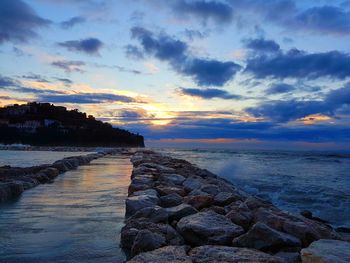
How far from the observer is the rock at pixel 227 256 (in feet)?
12.5

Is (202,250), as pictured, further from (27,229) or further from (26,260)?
(27,229)

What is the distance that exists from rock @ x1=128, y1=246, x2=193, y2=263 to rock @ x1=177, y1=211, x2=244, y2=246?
74cm

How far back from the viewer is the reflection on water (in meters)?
4.48

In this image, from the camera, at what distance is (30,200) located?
8180mm

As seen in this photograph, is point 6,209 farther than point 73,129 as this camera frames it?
No

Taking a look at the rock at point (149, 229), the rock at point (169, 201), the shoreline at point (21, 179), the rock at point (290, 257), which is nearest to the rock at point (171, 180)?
the rock at point (169, 201)

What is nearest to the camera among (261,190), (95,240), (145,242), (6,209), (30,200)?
(145,242)

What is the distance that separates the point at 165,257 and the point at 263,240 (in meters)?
1.31

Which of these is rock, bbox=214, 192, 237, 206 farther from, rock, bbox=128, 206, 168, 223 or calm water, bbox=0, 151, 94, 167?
calm water, bbox=0, 151, 94, 167

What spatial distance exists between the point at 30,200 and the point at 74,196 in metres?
1.01

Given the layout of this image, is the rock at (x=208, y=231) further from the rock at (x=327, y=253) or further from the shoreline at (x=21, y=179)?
the shoreline at (x=21, y=179)

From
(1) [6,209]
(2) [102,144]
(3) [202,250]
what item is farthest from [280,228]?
(2) [102,144]

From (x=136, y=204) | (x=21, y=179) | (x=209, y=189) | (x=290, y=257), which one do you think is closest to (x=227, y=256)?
(x=290, y=257)

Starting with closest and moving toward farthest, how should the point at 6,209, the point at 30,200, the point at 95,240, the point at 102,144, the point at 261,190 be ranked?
1. the point at 95,240
2. the point at 6,209
3. the point at 30,200
4. the point at 261,190
5. the point at 102,144
